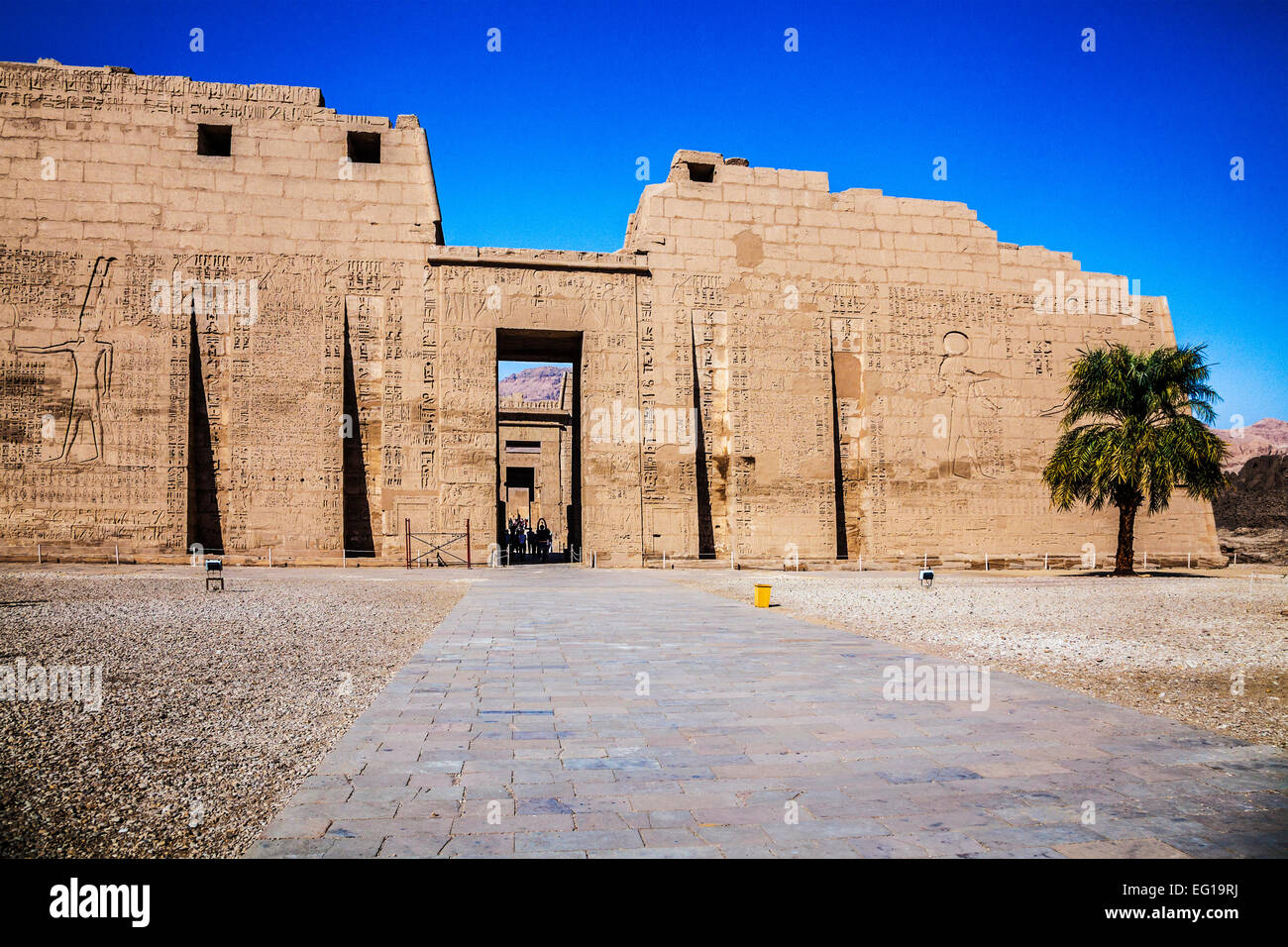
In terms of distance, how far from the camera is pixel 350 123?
19.1m

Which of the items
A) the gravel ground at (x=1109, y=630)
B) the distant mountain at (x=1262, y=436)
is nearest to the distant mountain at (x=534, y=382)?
the distant mountain at (x=1262, y=436)

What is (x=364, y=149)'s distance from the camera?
64.4 ft

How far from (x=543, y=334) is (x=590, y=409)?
7.50 ft

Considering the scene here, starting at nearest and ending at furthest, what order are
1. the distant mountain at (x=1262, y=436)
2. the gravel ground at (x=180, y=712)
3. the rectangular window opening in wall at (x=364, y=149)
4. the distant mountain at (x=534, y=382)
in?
the gravel ground at (x=180, y=712), the rectangular window opening in wall at (x=364, y=149), the distant mountain at (x=1262, y=436), the distant mountain at (x=534, y=382)

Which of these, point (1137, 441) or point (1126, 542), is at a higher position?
point (1137, 441)

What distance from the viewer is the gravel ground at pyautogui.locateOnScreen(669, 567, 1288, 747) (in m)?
4.92

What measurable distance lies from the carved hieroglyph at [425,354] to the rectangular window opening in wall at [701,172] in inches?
6.7

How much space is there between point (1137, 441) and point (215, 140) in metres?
22.6

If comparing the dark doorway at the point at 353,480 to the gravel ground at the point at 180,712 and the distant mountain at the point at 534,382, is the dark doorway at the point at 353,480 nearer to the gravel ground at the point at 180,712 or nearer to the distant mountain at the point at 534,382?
the gravel ground at the point at 180,712

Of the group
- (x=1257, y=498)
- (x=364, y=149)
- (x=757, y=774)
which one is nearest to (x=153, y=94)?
(x=364, y=149)

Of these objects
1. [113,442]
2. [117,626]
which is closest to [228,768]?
[117,626]

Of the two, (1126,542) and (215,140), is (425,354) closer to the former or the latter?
(215,140)

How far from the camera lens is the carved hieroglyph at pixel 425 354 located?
697 inches
